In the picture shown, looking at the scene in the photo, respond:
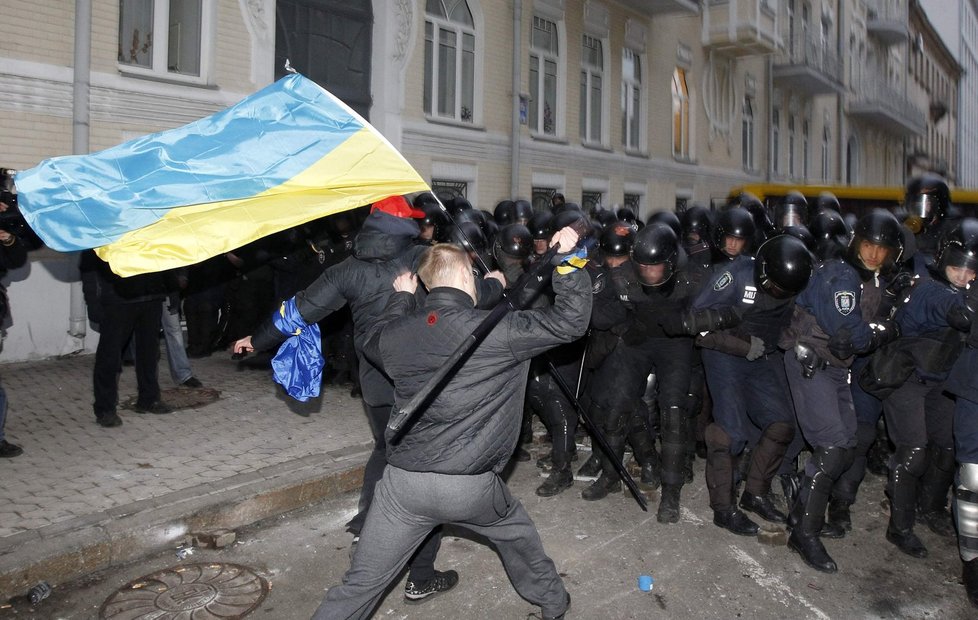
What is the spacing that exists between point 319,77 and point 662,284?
7.94m

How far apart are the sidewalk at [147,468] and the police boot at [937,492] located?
155 inches

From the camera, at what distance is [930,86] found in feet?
148

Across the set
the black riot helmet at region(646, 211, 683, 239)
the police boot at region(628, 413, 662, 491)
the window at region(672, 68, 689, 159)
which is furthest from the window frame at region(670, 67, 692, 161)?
the police boot at region(628, 413, 662, 491)

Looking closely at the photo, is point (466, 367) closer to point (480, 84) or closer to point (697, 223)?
point (697, 223)

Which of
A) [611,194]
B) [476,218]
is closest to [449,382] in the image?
[476,218]

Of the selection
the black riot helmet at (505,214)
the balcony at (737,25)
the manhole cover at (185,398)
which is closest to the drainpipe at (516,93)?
the black riot helmet at (505,214)

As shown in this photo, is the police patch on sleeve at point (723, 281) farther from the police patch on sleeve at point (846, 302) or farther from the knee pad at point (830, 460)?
the knee pad at point (830, 460)

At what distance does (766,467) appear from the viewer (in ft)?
17.4

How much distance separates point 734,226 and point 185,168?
3.69 metres

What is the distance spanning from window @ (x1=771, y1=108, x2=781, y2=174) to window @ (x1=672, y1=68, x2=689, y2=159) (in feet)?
19.5

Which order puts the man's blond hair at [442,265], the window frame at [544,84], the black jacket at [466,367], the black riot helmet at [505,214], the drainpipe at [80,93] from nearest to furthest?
the black jacket at [466,367] < the man's blond hair at [442,265] < the drainpipe at [80,93] < the black riot helmet at [505,214] < the window frame at [544,84]

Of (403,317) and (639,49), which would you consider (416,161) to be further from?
(403,317)

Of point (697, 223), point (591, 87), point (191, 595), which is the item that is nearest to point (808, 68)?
point (591, 87)

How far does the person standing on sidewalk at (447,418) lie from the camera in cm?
331
